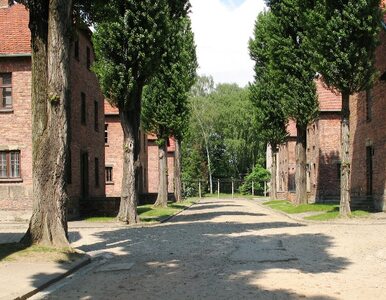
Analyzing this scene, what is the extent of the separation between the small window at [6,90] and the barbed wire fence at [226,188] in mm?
45111

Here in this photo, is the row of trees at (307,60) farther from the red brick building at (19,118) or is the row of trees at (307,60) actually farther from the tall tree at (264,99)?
the red brick building at (19,118)

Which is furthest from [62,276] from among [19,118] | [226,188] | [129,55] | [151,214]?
[226,188]

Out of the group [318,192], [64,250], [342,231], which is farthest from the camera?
[318,192]

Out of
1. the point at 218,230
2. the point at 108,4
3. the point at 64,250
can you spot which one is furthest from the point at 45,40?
the point at 218,230

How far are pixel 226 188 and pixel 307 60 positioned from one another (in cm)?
5370

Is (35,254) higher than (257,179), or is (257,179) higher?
(257,179)

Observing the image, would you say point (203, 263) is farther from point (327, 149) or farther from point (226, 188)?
point (226, 188)

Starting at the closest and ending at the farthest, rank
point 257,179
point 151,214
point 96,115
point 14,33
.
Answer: point 14,33
point 151,214
point 96,115
point 257,179

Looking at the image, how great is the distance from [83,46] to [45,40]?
53.0 feet

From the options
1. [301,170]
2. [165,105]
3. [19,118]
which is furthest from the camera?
[165,105]

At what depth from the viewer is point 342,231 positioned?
1722 cm

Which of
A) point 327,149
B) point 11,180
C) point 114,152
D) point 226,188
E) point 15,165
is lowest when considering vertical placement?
point 226,188

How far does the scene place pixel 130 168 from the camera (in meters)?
21.7

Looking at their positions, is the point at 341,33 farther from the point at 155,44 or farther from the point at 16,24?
the point at 16,24
